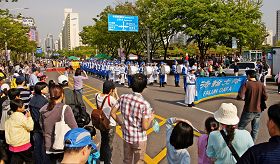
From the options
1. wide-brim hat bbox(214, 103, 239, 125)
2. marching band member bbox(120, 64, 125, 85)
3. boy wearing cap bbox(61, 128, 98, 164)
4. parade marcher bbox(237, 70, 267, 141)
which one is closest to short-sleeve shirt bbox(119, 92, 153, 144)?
wide-brim hat bbox(214, 103, 239, 125)

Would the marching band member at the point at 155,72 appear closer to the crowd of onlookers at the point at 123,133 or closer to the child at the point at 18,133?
the crowd of onlookers at the point at 123,133

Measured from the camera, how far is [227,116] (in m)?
3.57

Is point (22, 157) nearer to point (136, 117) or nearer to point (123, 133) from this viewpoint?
point (123, 133)

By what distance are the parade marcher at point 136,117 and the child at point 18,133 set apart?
156 cm

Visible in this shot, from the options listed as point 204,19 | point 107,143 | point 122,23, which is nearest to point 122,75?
point 122,23

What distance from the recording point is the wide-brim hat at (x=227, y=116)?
3.50 m

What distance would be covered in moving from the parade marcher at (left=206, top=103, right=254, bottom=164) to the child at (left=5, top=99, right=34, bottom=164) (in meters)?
2.86

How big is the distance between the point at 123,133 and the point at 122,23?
2811cm

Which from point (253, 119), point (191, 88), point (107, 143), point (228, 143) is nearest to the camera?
point (228, 143)

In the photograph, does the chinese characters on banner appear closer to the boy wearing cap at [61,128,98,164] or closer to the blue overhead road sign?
the boy wearing cap at [61,128,98,164]

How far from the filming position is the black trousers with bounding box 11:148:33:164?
4.89 meters

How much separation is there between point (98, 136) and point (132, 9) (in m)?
36.1

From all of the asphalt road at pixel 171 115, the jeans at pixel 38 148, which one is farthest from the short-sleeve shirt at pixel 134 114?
the asphalt road at pixel 171 115

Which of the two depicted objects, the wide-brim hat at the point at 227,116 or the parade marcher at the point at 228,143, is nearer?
the parade marcher at the point at 228,143
